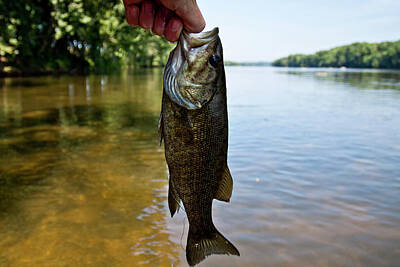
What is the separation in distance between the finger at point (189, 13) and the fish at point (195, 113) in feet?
0.26

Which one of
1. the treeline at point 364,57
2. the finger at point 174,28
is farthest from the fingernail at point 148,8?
the treeline at point 364,57

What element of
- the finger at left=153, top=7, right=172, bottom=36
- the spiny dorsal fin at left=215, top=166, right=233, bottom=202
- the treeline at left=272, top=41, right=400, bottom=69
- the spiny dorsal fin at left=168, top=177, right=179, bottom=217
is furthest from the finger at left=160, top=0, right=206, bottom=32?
the treeline at left=272, top=41, right=400, bottom=69

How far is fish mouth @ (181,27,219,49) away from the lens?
8.08ft

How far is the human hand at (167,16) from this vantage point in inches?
99.0

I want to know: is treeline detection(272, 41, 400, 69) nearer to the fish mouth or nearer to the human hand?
the human hand

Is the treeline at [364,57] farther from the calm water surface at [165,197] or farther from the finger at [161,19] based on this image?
the finger at [161,19]

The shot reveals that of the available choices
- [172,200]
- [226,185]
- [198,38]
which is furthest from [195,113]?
[172,200]

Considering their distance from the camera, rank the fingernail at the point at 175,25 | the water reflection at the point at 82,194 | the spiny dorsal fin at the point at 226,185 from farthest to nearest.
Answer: the water reflection at the point at 82,194 → the spiny dorsal fin at the point at 226,185 → the fingernail at the point at 175,25

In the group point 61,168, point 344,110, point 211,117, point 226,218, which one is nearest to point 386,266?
point 226,218

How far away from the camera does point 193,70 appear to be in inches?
98.0

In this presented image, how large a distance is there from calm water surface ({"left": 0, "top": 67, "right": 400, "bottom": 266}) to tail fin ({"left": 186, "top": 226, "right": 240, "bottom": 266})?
140 centimetres

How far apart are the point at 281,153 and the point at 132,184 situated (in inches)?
160

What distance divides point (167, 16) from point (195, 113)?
2.82 ft

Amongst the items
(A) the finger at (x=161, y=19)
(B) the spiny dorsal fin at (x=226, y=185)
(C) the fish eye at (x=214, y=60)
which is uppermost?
(A) the finger at (x=161, y=19)
